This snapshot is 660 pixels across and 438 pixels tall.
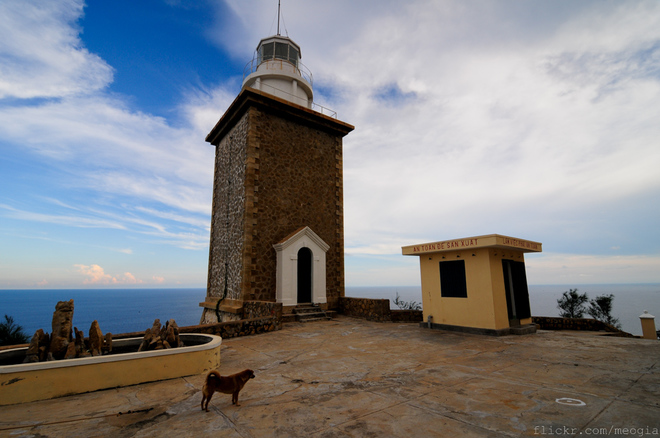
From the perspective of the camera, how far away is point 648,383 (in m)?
4.52

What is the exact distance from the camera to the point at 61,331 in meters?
5.23

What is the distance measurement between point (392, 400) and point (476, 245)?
642 cm

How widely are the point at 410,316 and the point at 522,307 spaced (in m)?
4.21

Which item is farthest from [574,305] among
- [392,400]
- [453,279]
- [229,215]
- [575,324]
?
[392,400]

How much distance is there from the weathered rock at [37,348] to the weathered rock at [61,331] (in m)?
0.10

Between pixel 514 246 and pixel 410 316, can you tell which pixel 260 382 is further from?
pixel 410 316

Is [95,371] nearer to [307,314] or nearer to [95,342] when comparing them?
[95,342]

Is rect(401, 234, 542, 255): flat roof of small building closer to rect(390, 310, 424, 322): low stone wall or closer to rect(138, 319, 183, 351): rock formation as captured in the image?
rect(390, 310, 424, 322): low stone wall

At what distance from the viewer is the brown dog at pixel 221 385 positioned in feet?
12.1

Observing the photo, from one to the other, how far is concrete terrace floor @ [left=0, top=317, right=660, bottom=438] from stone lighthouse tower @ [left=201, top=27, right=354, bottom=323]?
263 inches

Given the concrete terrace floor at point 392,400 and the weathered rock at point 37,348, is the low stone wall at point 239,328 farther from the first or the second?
the weathered rock at point 37,348

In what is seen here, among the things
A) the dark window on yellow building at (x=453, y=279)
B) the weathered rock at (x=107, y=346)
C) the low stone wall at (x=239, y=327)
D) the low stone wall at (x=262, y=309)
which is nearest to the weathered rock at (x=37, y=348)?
the weathered rock at (x=107, y=346)

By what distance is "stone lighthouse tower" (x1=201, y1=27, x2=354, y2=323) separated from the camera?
43.7 ft

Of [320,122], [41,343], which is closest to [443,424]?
[41,343]
